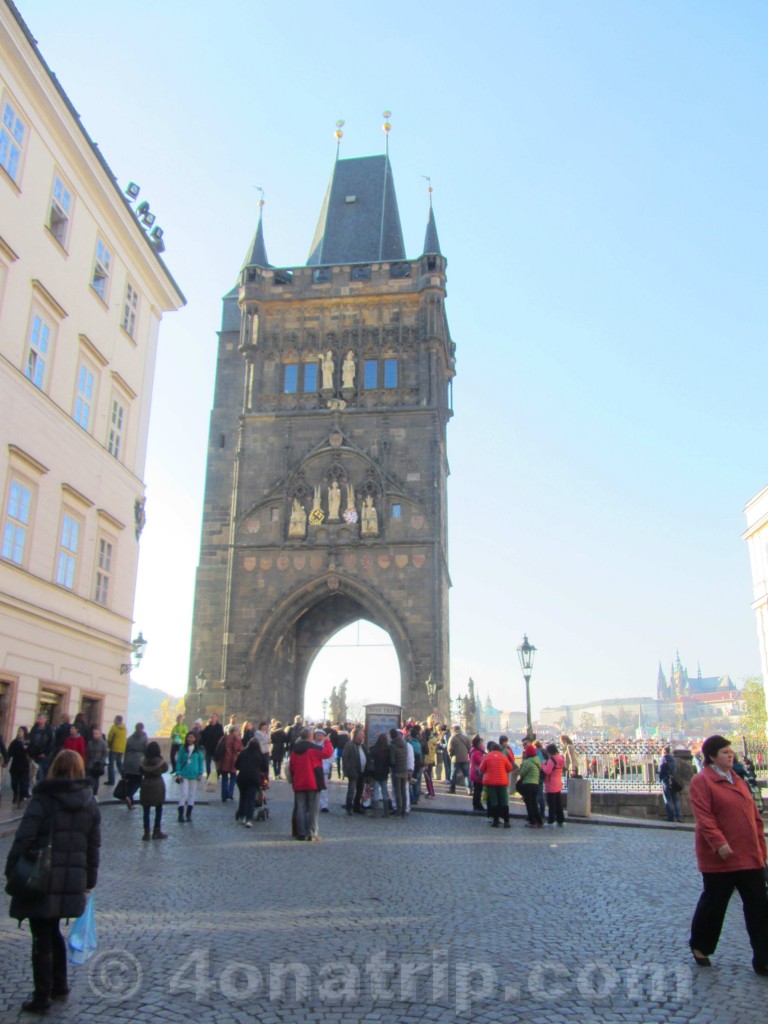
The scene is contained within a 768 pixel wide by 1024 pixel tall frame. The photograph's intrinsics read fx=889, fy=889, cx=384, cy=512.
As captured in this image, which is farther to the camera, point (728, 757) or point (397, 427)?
Result: point (397, 427)

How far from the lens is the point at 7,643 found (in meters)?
14.5

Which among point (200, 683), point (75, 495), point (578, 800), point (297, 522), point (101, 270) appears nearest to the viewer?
point (578, 800)

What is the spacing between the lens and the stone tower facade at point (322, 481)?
31.3 meters

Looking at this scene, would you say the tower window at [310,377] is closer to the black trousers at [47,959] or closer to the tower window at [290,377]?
the tower window at [290,377]

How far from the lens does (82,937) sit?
193 inches

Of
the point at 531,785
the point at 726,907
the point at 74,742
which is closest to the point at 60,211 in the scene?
the point at 74,742

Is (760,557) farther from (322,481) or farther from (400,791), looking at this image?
(400,791)

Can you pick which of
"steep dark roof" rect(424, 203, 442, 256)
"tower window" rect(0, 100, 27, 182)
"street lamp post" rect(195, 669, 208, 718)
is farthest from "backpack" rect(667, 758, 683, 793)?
"steep dark roof" rect(424, 203, 442, 256)

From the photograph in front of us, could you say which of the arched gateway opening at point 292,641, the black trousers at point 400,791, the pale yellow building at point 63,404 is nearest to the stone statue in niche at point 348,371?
the arched gateway opening at point 292,641

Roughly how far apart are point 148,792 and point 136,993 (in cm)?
600

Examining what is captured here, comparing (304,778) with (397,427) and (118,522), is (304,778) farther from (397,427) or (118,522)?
(397,427)

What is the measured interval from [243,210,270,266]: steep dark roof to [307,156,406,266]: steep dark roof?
2.11 m

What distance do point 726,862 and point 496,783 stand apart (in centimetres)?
830

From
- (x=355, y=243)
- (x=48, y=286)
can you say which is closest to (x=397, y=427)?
(x=355, y=243)
